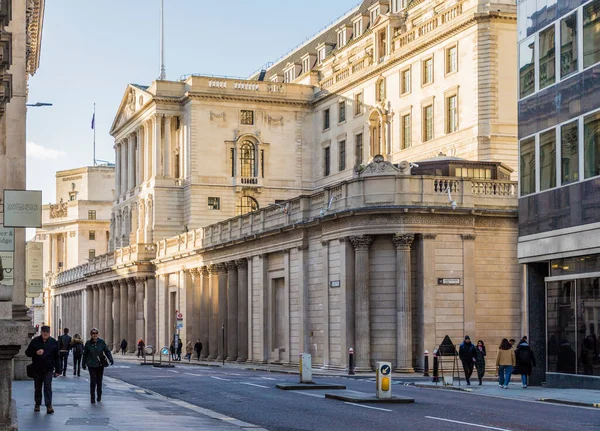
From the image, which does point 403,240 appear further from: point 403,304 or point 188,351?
point 188,351

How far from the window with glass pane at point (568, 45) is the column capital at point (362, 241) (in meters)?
17.4

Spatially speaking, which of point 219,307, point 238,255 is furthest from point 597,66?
point 219,307

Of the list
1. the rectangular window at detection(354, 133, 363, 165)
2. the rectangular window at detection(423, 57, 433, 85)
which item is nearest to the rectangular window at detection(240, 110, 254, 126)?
the rectangular window at detection(354, 133, 363, 165)

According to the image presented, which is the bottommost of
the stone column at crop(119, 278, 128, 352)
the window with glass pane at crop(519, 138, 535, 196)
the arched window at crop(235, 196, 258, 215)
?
the stone column at crop(119, 278, 128, 352)

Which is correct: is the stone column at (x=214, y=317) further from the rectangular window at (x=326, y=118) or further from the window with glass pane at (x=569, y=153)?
the window with glass pane at (x=569, y=153)

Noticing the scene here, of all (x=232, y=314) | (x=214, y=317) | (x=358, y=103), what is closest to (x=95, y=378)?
(x=232, y=314)

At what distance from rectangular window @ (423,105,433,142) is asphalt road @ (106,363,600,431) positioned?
149ft

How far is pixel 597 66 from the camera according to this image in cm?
3206

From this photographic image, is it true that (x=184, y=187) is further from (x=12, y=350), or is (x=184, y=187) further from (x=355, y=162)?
(x=12, y=350)

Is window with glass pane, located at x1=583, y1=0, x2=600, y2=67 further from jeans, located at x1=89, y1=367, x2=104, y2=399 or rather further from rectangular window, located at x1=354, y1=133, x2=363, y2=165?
rectangular window, located at x1=354, y1=133, x2=363, y2=165

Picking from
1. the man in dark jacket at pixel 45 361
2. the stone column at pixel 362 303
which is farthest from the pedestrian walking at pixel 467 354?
the man in dark jacket at pixel 45 361

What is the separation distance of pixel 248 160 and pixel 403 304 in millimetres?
52857

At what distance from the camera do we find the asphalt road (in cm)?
2189

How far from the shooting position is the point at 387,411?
83.3ft
